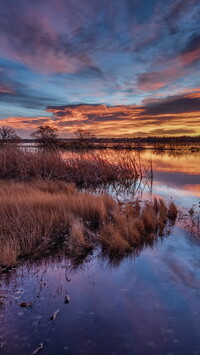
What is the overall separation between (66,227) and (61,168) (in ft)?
29.2

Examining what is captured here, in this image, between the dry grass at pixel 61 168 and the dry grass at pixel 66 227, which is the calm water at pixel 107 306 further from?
the dry grass at pixel 61 168

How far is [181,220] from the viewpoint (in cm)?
831

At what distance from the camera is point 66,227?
22.8 feet

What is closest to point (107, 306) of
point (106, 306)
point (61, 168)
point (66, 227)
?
point (106, 306)

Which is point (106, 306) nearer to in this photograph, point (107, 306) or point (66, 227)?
point (107, 306)

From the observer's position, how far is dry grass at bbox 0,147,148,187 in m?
14.6

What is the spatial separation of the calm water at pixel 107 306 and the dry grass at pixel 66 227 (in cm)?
43

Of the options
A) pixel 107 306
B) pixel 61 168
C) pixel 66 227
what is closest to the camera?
pixel 107 306

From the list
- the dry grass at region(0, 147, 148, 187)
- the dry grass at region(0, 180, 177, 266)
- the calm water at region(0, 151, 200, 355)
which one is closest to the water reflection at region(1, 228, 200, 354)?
the calm water at region(0, 151, 200, 355)

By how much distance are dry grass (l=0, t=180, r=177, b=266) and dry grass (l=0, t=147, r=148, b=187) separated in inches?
246

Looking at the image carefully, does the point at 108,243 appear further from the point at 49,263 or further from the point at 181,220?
the point at 181,220

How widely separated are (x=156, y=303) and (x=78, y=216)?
4.02 m

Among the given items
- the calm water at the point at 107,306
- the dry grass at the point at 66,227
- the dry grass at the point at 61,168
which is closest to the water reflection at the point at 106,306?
the calm water at the point at 107,306

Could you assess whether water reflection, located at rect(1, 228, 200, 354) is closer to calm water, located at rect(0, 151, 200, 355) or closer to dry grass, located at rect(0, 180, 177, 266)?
calm water, located at rect(0, 151, 200, 355)
